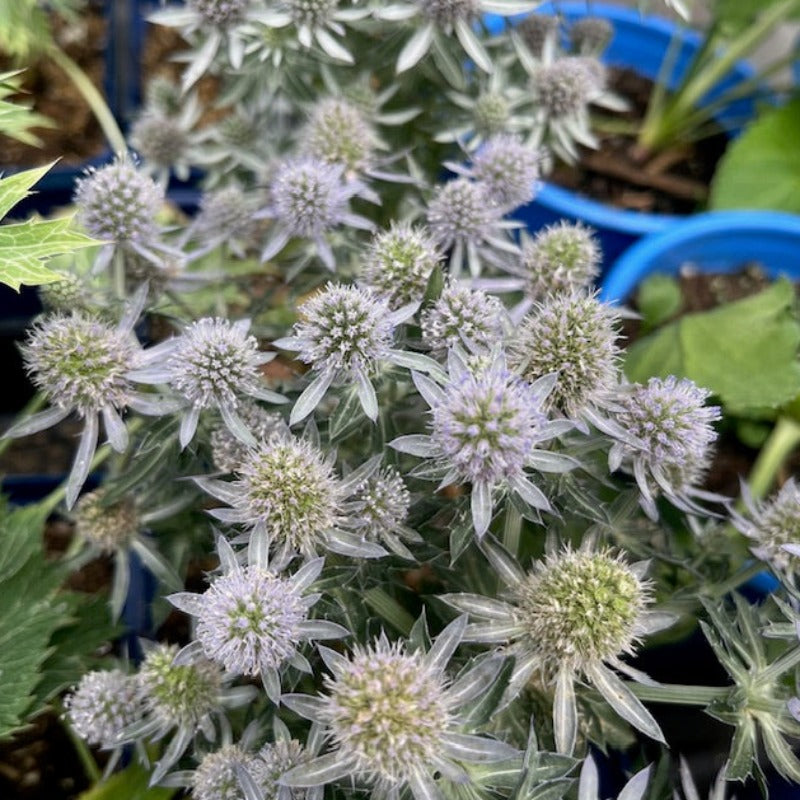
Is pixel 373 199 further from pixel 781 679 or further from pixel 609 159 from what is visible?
pixel 609 159

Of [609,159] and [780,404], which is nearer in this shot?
[780,404]

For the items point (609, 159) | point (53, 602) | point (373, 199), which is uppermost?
point (373, 199)

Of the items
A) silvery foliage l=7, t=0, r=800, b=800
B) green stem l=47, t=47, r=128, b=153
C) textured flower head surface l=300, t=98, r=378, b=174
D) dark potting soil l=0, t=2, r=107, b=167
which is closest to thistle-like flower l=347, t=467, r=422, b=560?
silvery foliage l=7, t=0, r=800, b=800

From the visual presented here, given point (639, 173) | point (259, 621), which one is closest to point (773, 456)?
point (639, 173)

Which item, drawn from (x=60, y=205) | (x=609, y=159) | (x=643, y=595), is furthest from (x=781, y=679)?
(x=60, y=205)

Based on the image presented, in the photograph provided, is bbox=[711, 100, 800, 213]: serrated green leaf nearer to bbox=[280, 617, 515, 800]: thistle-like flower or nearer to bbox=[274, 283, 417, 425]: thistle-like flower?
bbox=[274, 283, 417, 425]: thistle-like flower

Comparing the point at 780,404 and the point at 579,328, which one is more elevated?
the point at 579,328

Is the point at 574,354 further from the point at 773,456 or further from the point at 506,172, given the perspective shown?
the point at 773,456
